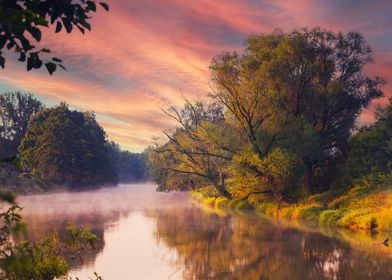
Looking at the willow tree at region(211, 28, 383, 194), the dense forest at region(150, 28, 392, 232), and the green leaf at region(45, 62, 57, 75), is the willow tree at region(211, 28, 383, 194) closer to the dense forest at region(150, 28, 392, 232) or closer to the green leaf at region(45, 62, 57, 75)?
the dense forest at region(150, 28, 392, 232)

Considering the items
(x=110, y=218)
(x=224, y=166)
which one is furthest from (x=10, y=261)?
(x=224, y=166)

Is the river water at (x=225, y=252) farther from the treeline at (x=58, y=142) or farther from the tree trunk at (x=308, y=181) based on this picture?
the treeline at (x=58, y=142)

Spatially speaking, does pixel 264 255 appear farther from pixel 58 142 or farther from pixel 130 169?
pixel 130 169

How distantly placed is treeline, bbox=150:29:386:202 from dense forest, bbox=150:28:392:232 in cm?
9

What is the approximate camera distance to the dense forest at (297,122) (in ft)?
139

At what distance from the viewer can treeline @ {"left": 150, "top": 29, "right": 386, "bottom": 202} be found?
42531mm

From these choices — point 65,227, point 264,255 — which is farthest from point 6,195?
point 65,227

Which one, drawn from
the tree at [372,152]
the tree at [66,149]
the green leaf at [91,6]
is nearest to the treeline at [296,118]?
the tree at [372,152]

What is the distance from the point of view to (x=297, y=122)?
43.7 m

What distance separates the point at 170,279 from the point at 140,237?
1036 cm

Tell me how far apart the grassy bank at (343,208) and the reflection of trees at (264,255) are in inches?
155

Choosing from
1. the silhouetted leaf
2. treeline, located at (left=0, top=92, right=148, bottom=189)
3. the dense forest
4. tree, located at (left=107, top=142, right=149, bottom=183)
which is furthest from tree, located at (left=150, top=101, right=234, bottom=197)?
tree, located at (left=107, top=142, right=149, bottom=183)

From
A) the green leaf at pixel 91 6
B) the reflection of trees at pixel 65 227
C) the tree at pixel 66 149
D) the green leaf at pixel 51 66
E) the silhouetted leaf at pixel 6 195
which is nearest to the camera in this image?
the silhouetted leaf at pixel 6 195

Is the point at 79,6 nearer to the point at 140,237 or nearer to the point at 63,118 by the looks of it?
the point at 140,237
